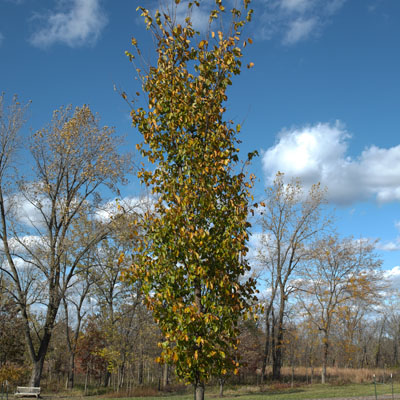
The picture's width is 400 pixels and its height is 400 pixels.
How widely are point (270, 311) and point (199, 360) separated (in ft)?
92.5

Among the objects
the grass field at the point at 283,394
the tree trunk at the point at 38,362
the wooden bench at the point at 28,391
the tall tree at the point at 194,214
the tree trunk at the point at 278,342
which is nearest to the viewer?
the tall tree at the point at 194,214

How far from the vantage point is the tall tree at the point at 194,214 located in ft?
15.8

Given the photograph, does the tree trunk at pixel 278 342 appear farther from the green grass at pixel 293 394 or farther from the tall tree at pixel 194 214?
the tall tree at pixel 194 214

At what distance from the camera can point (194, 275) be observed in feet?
16.0

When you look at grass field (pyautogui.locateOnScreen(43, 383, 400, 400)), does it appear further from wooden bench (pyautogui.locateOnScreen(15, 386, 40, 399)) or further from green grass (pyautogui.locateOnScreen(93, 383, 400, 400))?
wooden bench (pyautogui.locateOnScreen(15, 386, 40, 399))

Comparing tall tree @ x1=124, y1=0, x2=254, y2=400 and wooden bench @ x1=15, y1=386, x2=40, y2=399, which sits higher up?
tall tree @ x1=124, y1=0, x2=254, y2=400

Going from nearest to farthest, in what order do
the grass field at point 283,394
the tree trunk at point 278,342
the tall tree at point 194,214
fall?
the tall tree at point 194,214 < the grass field at point 283,394 < the tree trunk at point 278,342

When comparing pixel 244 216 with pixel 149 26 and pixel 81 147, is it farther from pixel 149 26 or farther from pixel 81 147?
pixel 81 147

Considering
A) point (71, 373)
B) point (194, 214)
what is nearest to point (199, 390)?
point (194, 214)

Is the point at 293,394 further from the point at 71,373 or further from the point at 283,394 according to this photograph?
the point at 71,373

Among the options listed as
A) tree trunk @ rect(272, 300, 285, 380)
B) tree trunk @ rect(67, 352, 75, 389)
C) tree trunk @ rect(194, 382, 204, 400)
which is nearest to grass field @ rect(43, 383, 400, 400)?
tree trunk @ rect(272, 300, 285, 380)

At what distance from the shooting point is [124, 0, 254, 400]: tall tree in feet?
15.8

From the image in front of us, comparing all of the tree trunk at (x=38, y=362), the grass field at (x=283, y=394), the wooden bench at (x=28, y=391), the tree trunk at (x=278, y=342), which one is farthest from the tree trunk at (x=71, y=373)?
the tree trunk at (x=278, y=342)

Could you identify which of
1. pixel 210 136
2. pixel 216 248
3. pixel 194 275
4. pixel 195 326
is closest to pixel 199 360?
pixel 195 326
